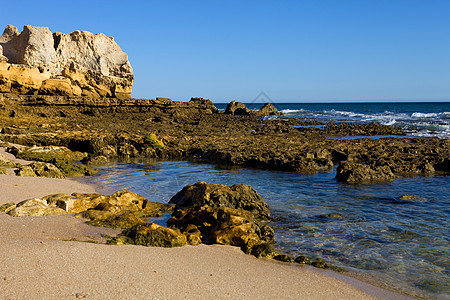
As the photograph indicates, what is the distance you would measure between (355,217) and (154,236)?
13.8 feet

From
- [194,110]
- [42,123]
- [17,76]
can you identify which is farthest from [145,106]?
[42,123]

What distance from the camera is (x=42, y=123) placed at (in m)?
22.2

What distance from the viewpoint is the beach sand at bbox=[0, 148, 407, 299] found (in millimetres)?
3404

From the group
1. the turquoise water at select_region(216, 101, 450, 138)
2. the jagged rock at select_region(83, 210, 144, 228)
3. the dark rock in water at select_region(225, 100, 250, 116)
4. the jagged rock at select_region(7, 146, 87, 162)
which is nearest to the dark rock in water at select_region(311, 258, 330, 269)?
the jagged rock at select_region(83, 210, 144, 228)

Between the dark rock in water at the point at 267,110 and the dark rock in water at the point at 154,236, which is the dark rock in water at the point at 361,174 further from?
the dark rock in water at the point at 267,110

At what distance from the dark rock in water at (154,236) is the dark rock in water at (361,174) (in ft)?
22.6

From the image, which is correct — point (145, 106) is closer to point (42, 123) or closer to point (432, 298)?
point (42, 123)

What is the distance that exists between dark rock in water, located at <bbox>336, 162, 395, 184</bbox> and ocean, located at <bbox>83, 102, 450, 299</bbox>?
13.1 inches

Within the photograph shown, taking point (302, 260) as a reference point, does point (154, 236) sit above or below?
above

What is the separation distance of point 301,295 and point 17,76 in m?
33.3

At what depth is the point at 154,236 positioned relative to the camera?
17.5ft

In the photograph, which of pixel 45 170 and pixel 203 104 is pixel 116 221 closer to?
pixel 45 170

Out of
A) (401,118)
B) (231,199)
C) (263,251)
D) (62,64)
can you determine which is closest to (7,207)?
(231,199)

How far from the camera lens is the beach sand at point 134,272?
3.40 meters
